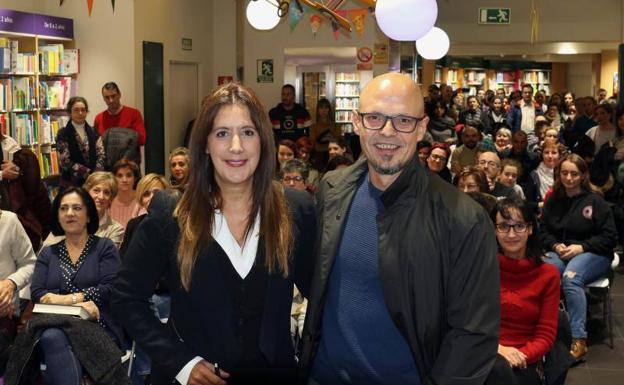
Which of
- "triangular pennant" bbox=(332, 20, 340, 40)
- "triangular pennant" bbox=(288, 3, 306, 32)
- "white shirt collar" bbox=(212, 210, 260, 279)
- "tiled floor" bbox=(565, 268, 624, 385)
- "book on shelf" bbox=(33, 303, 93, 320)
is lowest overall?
"tiled floor" bbox=(565, 268, 624, 385)

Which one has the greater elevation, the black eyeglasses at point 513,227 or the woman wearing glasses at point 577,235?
the black eyeglasses at point 513,227

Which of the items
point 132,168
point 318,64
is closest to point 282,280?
point 132,168

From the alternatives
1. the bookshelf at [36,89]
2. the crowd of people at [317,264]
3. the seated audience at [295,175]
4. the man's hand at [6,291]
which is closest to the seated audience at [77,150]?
the bookshelf at [36,89]

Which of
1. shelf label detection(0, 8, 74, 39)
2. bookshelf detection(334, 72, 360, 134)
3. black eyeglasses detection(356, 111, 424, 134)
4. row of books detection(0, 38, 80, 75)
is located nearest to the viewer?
black eyeglasses detection(356, 111, 424, 134)

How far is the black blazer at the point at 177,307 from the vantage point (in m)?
2.24

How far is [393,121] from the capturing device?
90.5 inches

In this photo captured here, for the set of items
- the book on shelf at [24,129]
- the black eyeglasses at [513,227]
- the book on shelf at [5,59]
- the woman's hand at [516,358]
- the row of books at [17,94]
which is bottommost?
the woman's hand at [516,358]

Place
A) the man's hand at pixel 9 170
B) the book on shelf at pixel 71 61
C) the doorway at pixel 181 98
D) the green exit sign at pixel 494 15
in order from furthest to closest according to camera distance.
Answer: the green exit sign at pixel 494 15
the doorway at pixel 181 98
the book on shelf at pixel 71 61
the man's hand at pixel 9 170

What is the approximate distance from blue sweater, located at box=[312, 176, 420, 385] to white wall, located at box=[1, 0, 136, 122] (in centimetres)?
847

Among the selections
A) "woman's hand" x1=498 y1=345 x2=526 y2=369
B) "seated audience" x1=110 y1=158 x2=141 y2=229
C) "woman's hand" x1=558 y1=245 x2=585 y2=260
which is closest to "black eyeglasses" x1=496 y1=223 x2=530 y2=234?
"woman's hand" x1=498 y1=345 x2=526 y2=369

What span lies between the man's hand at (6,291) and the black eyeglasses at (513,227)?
8.15 ft

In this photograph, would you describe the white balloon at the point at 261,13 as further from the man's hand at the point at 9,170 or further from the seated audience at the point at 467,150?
the man's hand at the point at 9,170

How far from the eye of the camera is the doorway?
11.8 m

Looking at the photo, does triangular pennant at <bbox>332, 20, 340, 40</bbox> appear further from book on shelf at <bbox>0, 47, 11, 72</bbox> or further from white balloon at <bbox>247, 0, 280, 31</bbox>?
book on shelf at <bbox>0, 47, 11, 72</bbox>
